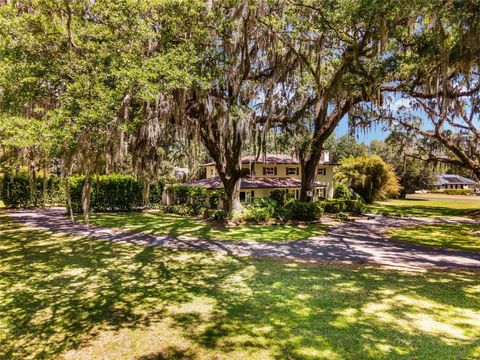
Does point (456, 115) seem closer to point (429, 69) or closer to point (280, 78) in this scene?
point (429, 69)

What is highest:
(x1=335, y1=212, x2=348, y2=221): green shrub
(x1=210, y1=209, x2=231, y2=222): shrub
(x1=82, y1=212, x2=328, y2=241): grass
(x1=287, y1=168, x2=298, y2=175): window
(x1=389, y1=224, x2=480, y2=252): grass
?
(x1=287, y1=168, x2=298, y2=175): window

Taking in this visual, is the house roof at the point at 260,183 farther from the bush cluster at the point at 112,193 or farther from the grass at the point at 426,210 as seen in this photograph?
the grass at the point at 426,210

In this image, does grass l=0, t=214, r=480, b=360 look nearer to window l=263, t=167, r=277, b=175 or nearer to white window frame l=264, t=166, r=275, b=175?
window l=263, t=167, r=277, b=175

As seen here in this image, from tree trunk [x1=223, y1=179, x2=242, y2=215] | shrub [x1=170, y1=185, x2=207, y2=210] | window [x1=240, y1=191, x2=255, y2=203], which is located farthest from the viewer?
window [x1=240, y1=191, x2=255, y2=203]

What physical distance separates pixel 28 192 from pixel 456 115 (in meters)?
29.5

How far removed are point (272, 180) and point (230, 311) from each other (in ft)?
68.4

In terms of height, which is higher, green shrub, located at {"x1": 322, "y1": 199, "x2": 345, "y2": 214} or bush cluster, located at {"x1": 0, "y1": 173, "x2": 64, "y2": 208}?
bush cluster, located at {"x1": 0, "y1": 173, "x2": 64, "y2": 208}

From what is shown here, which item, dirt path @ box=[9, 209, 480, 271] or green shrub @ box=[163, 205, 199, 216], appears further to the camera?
→ green shrub @ box=[163, 205, 199, 216]

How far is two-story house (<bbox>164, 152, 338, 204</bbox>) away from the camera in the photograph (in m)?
24.6

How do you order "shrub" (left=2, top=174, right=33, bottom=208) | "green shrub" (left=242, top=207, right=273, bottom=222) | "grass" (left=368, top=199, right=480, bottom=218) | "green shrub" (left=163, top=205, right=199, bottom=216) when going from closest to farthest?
"green shrub" (left=242, top=207, right=273, bottom=222) < "shrub" (left=2, top=174, right=33, bottom=208) < "green shrub" (left=163, top=205, right=199, bottom=216) < "grass" (left=368, top=199, right=480, bottom=218)

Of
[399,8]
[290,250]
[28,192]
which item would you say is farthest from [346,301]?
[28,192]

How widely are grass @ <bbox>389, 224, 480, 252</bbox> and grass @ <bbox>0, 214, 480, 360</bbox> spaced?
4614 mm

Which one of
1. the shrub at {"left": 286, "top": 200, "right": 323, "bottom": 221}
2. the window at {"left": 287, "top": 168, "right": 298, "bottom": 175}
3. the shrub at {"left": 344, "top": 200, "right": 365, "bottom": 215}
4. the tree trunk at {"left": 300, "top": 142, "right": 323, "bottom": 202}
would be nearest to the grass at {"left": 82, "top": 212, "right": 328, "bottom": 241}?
the shrub at {"left": 286, "top": 200, "right": 323, "bottom": 221}

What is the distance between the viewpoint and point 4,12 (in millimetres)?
9438
